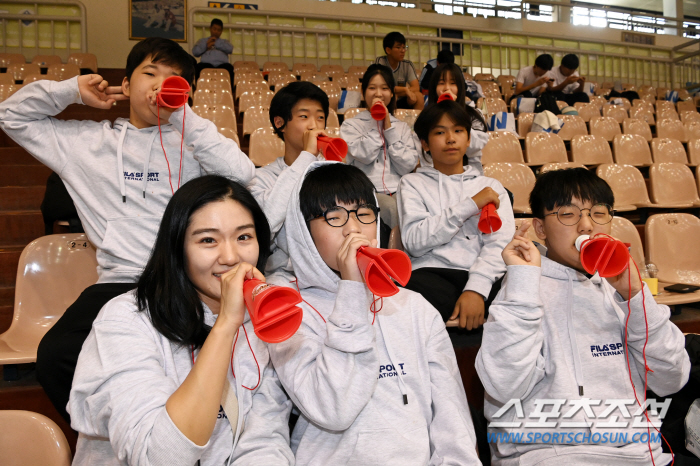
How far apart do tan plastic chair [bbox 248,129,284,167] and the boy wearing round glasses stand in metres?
2.38

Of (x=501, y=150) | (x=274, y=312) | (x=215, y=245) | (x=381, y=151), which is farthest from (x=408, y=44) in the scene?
(x=274, y=312)

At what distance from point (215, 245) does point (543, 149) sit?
3.63 meters

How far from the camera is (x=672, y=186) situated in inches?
147

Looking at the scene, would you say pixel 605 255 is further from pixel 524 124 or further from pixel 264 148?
pixel 524 124

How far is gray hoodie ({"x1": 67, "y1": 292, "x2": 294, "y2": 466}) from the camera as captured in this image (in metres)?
0.93

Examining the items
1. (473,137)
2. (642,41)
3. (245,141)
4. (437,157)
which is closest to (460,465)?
(437,157)

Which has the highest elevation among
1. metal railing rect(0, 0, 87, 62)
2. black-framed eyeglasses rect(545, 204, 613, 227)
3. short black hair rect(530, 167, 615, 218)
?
metal railing rect(0, 0, 87, 62)

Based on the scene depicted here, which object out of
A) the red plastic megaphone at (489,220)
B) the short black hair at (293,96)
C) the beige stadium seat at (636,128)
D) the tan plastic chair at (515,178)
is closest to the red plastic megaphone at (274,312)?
the red plastic megaphone at (489,220)

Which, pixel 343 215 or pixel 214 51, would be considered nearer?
pixel 343 215

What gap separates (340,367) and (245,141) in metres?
3.65

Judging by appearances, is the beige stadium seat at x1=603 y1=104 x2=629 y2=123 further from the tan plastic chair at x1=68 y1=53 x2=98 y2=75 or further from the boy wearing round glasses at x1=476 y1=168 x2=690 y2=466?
the tan plastic chair at x1=68 y1=53 x2=98 y2=75

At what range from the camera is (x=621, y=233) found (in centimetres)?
252

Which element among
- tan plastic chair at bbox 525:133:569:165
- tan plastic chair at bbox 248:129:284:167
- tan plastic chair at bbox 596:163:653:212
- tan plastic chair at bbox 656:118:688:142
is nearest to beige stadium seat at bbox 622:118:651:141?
tan plastic chair at bbox 656:118:688:142

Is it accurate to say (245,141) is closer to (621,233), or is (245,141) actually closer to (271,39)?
(621,233)
